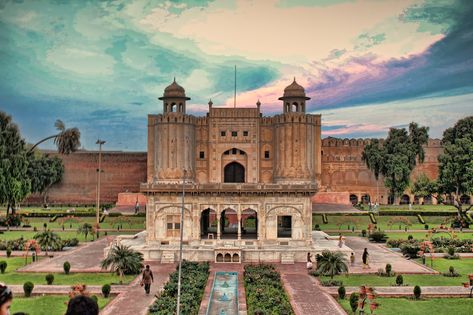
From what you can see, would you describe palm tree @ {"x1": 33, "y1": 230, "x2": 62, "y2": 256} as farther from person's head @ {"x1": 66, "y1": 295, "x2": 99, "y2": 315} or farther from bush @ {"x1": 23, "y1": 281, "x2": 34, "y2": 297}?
person's head @ {"x1": 66, "y1": 295, "x2": 99, "y2": 315}

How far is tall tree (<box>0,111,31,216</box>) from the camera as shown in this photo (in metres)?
33.8

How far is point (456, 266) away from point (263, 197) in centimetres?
941

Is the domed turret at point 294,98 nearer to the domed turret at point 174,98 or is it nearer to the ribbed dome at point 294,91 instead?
the ribbed dome at point 294,91

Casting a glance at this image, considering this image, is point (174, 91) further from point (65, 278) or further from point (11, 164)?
point (65, 278)

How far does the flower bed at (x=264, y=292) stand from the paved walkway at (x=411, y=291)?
208 cm

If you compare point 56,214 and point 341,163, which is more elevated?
point 341,163

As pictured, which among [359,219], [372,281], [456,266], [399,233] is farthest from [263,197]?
[359,219]

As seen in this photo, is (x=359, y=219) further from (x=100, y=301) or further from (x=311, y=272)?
(x=100, y=301)

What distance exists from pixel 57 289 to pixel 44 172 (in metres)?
36.8

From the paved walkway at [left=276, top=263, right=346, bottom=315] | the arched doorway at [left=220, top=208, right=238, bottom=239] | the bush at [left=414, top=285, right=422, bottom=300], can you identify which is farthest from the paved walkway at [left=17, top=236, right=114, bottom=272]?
the bush at [left=414, top=285, right=422, bottom=300]

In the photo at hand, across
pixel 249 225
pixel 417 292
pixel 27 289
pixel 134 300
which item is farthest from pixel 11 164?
pixel 417 292

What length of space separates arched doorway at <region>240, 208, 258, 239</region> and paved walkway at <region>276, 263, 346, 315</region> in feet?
24.2

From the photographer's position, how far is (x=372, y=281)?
65.0 feet

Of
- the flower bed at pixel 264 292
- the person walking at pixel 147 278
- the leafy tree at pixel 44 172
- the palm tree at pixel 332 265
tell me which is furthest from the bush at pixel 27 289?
the leafy tree at pixel 44 172
